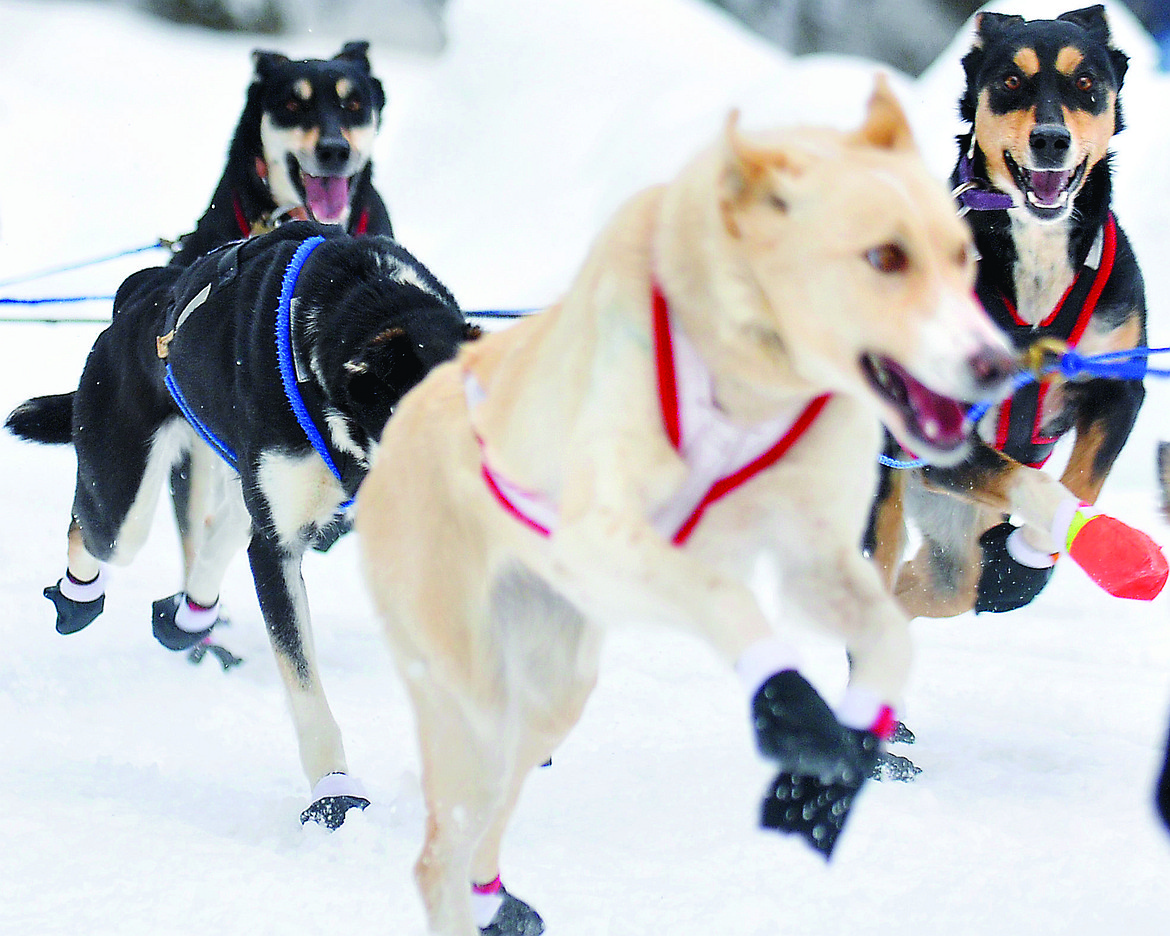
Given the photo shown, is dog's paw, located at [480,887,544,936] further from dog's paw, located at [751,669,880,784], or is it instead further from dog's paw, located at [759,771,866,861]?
dog's paw, located at [751,669,880,784]

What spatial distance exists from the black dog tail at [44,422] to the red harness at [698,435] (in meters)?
2.87

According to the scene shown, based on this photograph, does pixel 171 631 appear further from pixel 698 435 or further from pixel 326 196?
pixel 698 435

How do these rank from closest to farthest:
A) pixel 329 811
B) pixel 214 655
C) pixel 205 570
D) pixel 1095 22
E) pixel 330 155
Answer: pixel 329 811 < pixel 1095 22 < pixel 205 570 < pixel 214 655 < pixel 330 155

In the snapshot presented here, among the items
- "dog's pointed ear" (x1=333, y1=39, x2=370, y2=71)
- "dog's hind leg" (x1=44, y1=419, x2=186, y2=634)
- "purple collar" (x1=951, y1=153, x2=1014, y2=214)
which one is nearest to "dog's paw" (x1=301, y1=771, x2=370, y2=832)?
"dog's hind leg" (x1=44, y1=419, x2=186, y2=634)

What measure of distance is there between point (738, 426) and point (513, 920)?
3.54 ft

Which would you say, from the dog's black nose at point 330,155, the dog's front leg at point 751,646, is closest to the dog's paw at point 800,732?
the dog's front leg at point 751,646

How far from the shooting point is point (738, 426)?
1579 mm

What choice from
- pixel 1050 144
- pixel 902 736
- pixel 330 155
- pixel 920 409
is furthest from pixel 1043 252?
pixel 330 155

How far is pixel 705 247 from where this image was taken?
152cm

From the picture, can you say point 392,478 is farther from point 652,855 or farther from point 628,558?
point 652,855

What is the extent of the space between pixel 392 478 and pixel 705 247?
689mm

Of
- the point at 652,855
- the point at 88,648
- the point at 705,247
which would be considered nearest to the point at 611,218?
the point at 705,247

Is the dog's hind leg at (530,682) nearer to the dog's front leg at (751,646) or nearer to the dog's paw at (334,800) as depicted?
the dog's front leg at (751,646)

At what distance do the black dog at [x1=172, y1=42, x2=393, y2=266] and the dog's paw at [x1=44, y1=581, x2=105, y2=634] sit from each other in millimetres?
1134
